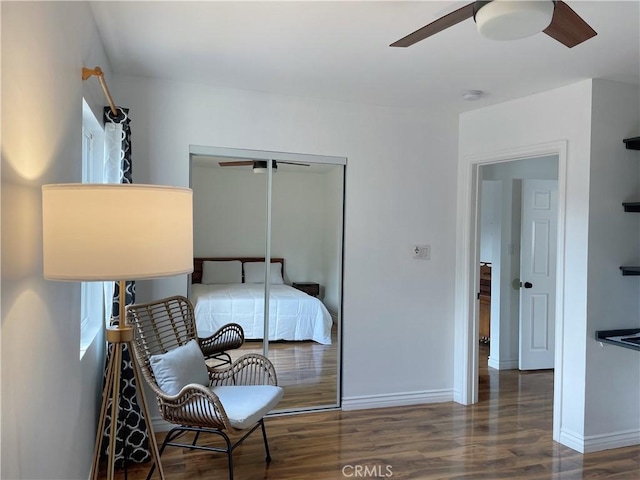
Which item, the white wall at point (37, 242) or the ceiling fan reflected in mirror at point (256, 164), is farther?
the ceiling fan reflected in mirror at point (256, 164)

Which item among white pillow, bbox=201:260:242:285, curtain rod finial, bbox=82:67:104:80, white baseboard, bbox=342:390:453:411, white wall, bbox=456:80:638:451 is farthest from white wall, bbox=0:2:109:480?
white wall, bbox=456:80:638:451

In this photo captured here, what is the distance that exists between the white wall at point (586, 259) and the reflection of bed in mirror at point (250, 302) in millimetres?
1802

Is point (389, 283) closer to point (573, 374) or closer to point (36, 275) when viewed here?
point (573, 374)

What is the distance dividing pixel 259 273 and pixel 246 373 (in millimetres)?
810

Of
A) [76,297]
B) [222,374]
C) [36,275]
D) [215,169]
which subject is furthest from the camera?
[215,169]

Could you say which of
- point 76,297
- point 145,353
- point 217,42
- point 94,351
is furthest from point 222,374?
point 217,42

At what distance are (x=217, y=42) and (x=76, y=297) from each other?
5.15 feet

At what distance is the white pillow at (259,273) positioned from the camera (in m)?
3.75

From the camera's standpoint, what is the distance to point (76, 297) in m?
2.15

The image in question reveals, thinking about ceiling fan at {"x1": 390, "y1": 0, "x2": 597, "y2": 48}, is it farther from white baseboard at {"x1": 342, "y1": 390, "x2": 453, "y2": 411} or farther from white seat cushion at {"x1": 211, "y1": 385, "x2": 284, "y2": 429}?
white baseboard at {"x1": 342, "y1": 390, "x2": 453, "y2": 411}

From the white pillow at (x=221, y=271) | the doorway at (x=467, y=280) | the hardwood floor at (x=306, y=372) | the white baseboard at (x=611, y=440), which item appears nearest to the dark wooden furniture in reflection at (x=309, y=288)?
the hardwood floor at (x=306, y=372)

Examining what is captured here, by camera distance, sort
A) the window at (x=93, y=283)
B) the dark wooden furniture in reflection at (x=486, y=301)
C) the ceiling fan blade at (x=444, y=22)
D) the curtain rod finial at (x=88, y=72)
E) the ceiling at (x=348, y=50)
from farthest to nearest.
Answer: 1. the dark wooden furniture in reflection at (x=486, y=301)
2. the window at (x=93, y=283)
3. the ceiling at (x=348, y=50)
4. the curtain rod finial at (x=88, y=72)
5. the ceiling fan blade at (x=444, y=22)

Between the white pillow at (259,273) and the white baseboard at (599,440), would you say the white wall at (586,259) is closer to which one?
the white baseboard at (599,440)

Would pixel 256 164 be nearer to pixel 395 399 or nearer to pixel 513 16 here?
pixel 395 399
